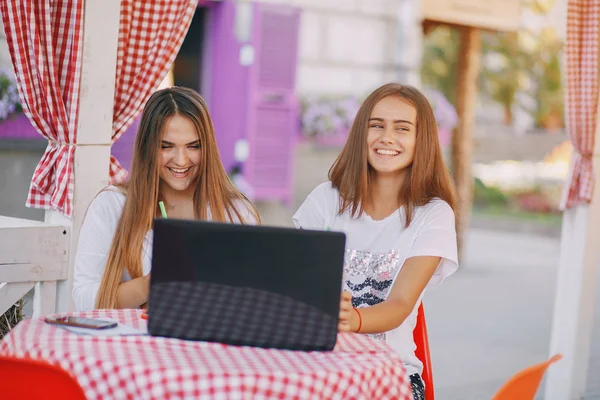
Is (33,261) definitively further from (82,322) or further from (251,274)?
(251,274)

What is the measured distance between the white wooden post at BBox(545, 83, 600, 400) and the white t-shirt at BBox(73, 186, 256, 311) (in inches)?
96.6

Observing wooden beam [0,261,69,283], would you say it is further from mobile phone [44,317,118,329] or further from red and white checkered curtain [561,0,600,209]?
red and white checkered curtain [561,0,600,209]

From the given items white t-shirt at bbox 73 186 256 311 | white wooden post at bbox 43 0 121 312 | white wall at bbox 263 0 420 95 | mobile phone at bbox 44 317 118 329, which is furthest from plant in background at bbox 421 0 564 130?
mobile phone at bbox 44 317 118 329

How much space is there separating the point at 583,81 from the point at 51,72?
2.39m

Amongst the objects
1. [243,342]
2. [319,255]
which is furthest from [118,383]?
[319,255]

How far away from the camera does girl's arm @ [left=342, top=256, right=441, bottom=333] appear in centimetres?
221

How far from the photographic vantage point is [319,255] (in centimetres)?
169

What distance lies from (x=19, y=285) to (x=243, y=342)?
139 centimetres

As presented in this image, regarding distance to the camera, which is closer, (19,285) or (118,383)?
(118,383)

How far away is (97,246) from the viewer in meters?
2.56

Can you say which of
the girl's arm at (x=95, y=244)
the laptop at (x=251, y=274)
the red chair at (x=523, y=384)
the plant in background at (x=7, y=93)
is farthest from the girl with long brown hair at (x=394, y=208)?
the plant in background at (x=7, y=93)

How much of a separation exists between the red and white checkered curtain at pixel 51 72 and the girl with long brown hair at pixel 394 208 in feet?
3.11

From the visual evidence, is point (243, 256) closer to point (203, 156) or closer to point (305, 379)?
point (305, 379)

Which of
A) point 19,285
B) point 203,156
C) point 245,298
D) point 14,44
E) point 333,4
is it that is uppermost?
point 333,4
